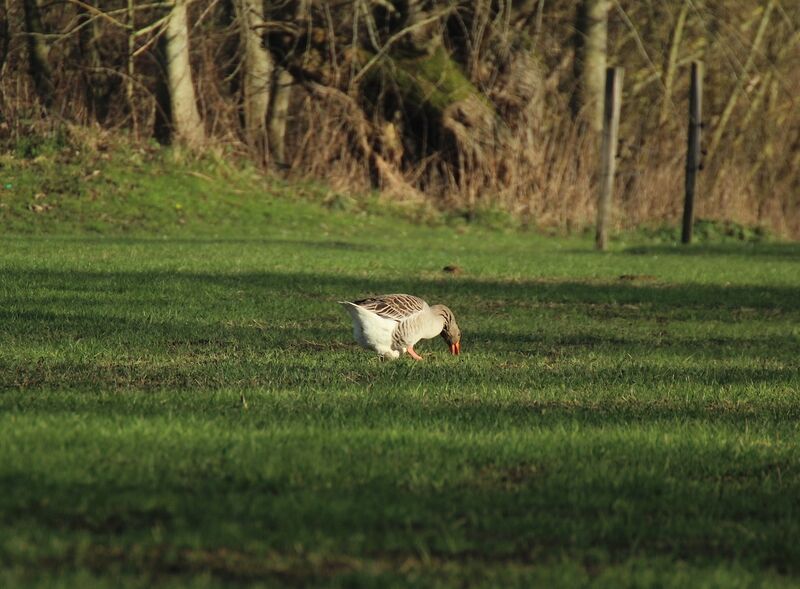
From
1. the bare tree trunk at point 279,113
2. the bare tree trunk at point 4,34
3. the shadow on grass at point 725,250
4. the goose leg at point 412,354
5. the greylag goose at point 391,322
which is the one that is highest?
the bare tree trunk at point 4,34

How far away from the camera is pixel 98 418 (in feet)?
24.9

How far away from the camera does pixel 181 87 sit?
3075cm

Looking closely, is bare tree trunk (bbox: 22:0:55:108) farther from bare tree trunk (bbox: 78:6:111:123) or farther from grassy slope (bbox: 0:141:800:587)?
grassy slope (bbox: 0:141:800:587)

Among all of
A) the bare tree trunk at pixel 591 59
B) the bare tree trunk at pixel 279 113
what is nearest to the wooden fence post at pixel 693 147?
the bare tree trunk at pixel 591 59

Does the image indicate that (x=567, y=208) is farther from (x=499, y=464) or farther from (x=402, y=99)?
(x=499, y=464)

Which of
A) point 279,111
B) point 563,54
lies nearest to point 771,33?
point 563,54

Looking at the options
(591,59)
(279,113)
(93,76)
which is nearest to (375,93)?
(279,113)

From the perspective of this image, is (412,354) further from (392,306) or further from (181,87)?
(181,87)

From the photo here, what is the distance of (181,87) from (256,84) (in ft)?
10.3

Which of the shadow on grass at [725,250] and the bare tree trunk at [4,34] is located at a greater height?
the bare tree trunk at [4,34]

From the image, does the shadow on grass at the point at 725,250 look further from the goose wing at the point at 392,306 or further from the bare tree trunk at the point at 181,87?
the goose wing at the point at 392,306

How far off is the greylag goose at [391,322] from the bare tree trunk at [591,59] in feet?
82.6

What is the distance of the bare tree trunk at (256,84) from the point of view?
32.7 m

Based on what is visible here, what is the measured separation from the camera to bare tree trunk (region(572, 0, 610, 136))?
35594 mm
